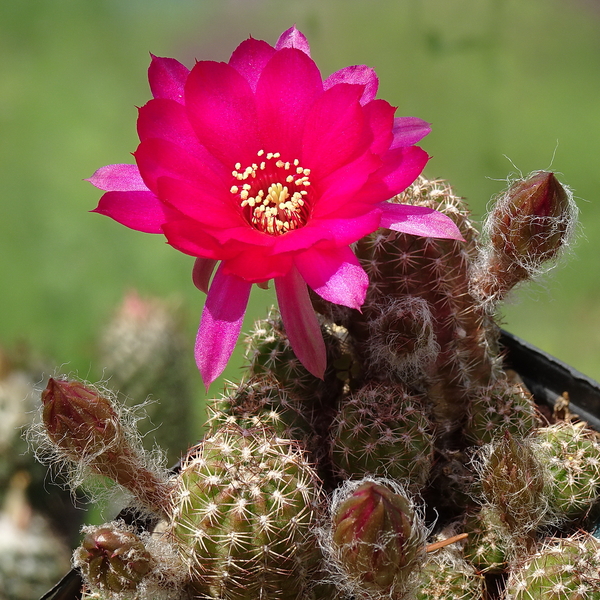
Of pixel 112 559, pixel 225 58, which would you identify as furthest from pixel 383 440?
pixel 225 58

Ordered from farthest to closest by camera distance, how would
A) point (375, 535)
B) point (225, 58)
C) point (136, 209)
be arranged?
1. point (225, 58)
2. point (136, 209)
3. point (375, 535)

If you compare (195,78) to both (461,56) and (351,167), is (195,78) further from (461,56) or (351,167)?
(461,56)

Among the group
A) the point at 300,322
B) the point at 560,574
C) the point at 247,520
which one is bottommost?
the point at 560,574

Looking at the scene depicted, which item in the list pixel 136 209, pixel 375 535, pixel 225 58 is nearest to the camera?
pixel 375 535

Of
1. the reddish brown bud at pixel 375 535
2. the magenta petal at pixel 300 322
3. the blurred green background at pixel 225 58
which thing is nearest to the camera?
the reddish brown bud at pixel 375 535

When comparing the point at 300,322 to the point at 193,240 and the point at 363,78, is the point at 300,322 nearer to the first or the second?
the point at 193,240

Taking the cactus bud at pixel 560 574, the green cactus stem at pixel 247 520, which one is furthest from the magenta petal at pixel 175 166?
the cactus bud at pixel 560 574

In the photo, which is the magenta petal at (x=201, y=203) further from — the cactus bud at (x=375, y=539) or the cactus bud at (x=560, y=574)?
the cactus bud at (x=560, y=574)

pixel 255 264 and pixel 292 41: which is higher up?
pixel 292 41
